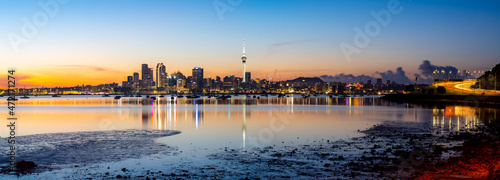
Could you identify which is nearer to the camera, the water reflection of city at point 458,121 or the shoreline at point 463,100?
the water reflection of city at point 458,121

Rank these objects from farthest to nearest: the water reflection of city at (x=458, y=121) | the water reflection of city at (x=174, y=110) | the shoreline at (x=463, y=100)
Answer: the shoreline at (x=463, y=100), the water reflection of city at (x=174, y=110), the water reflection of city at (x=458, y=121)

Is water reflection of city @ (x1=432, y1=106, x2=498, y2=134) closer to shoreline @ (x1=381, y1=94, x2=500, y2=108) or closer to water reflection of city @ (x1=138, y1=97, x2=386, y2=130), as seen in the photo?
water reflection of city @ (x1=138, y1=97, x2=386, y2=130)

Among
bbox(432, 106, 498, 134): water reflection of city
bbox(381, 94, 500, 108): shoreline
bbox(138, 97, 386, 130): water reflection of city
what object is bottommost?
bbox(138, 97, 386, 130): water reflection of city

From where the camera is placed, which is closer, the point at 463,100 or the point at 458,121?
the point at 458,121

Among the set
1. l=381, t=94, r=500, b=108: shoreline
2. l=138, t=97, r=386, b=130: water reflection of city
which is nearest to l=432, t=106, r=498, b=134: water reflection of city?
l=138, t=97, r=386, b=130: water reflection of city

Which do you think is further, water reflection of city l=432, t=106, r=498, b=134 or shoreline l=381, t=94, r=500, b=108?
shoreline l=381, t=94, r=500, b=108

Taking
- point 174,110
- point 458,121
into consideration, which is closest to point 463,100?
point 458,121

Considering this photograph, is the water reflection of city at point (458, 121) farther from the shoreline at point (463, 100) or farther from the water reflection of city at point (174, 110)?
the shoreline at point (463, 100)

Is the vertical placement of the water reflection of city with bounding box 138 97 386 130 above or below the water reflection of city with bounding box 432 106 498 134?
below

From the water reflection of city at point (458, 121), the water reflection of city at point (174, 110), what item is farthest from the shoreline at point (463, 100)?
the water reflection of city at point (458, 121)

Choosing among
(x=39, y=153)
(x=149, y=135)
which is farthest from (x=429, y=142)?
(x=39, y=153)

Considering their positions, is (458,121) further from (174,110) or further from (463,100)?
(463,100)

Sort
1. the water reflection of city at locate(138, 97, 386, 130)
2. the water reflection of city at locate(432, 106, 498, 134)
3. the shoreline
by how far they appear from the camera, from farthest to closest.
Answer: the shoreline < the water reflection of city at locate(138, 97, 386, 130) < the water reflection of city at locate(432, 106, 498, 134)

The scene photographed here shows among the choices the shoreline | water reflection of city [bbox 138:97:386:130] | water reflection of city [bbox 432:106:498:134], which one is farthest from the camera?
the shoreline
